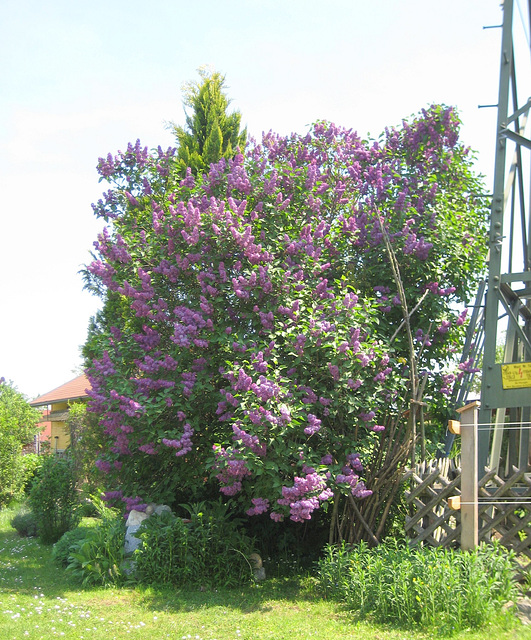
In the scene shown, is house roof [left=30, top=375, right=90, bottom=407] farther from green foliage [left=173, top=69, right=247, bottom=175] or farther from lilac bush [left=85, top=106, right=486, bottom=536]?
lilac bush [left=85, top=106, right=486, bottom=536]

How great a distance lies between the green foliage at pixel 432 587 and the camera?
4.87 metres

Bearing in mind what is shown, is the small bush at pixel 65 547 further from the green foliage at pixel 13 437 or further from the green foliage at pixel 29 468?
the green foliage at pixel 29 468

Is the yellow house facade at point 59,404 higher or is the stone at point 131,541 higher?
the yellow house facade at point 59,404

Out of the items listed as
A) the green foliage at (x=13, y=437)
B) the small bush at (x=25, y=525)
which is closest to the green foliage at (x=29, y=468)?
the green foliage at (x=13, y=437)

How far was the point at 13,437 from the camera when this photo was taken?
604 inches

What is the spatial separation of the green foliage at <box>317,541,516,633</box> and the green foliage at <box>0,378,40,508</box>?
38.2 feet

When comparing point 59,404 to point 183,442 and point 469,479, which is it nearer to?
point 183,442

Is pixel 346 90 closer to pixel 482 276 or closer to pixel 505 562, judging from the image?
pixel 482 276

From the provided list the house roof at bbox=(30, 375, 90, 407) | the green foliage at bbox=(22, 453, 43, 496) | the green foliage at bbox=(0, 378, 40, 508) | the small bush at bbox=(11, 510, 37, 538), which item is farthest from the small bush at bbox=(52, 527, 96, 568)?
the house roof at bbox=(30, 375, 90, 407)

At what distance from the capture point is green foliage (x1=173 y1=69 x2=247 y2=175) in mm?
13281

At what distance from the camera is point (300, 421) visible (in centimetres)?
651

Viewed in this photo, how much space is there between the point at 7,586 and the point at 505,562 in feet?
17.5

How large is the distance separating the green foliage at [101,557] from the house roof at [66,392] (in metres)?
19.7

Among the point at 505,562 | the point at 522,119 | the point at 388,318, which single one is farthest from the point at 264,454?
the point at 522,119
